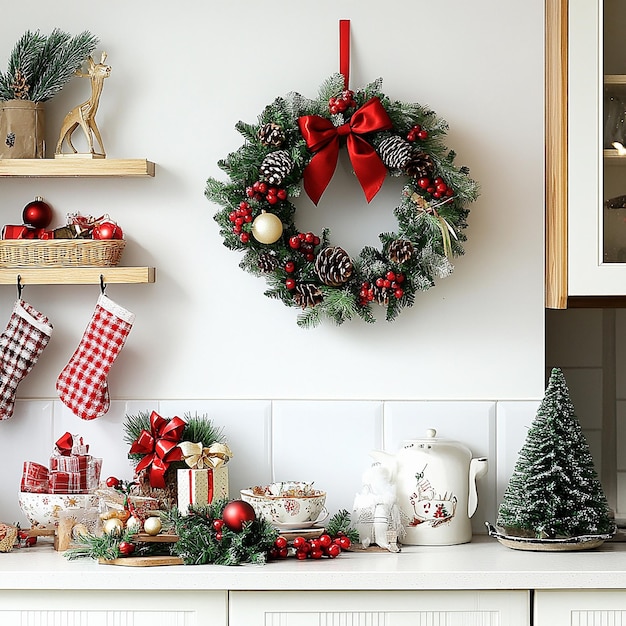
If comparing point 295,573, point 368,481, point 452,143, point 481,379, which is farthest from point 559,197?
point 295,573

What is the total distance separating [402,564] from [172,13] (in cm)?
131

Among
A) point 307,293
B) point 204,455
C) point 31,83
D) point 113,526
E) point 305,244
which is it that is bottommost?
point 113,526

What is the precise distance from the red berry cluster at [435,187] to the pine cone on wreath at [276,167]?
0.92 feet

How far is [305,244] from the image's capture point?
2039mm

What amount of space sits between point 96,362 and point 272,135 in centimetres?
62

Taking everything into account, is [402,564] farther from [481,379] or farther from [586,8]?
[586,8]

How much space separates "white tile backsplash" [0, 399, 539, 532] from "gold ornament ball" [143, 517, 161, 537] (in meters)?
0.32

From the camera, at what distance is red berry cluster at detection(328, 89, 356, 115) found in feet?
6.64

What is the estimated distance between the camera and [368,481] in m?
1.98

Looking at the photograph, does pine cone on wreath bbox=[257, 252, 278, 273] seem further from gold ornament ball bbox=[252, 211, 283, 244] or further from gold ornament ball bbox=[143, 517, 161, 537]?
gold ornament ball bbox=[143, 517, 161, 537]

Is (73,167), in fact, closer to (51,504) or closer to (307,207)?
(307,207)

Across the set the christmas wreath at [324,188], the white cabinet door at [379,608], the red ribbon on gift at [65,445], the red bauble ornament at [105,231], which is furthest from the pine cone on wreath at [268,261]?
the white cabinet door at [379,608]

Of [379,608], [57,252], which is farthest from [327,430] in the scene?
[57,252]

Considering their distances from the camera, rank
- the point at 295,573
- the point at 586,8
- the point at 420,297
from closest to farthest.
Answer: the point at 295,573 < the point at 586,8 < the point at 420,297
